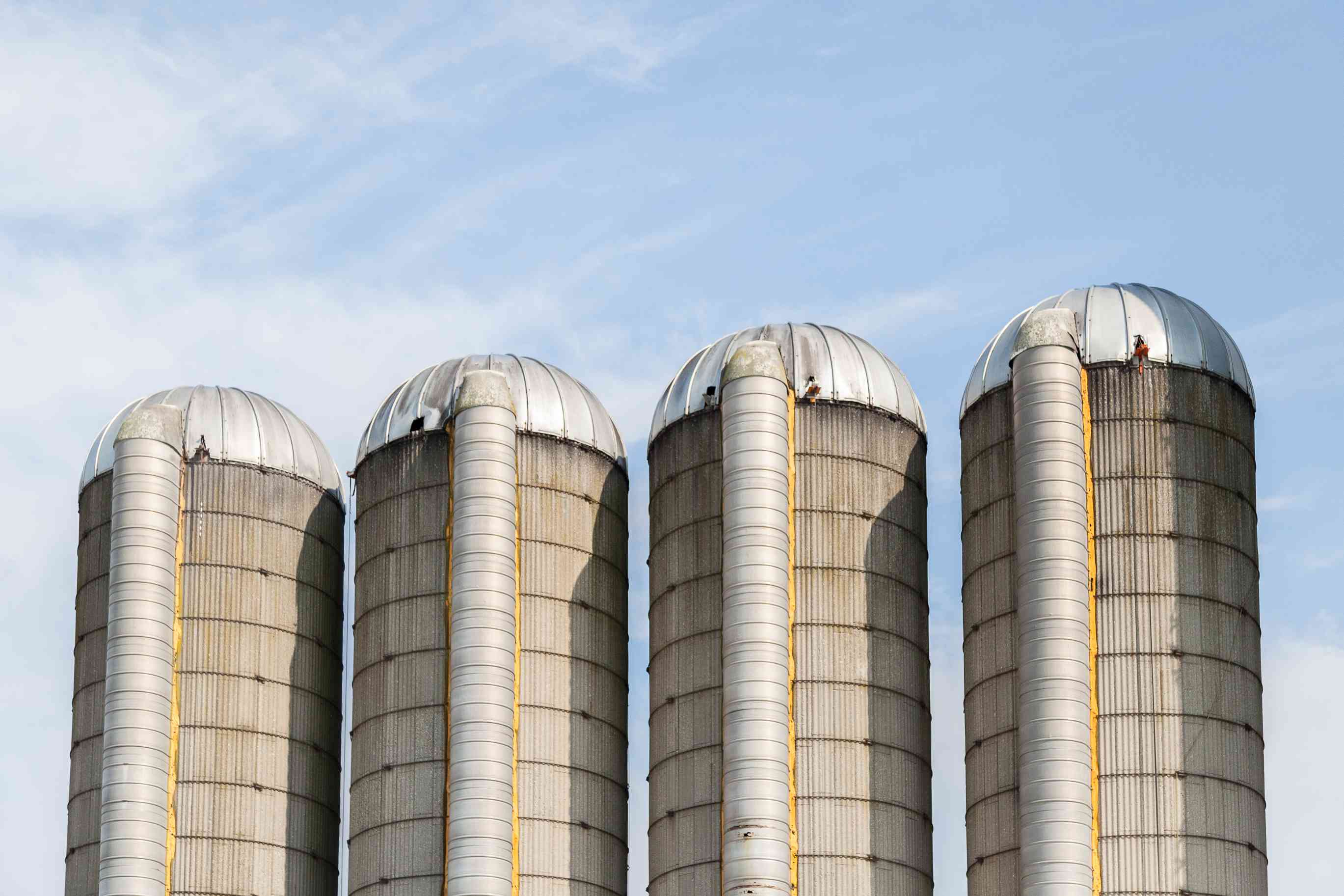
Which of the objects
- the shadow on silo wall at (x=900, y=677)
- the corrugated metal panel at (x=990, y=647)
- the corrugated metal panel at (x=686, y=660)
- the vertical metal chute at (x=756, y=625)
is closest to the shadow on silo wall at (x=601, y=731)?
the corrugated metal panel at (x=686, y=660)

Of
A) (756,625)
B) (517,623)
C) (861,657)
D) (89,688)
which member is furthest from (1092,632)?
(89,688)

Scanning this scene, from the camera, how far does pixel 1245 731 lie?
69062 mm

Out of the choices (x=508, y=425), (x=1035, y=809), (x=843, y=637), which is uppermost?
(x=508, y=425)

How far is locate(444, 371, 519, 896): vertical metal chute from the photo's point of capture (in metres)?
69.4

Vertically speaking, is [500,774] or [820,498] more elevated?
[820,498]

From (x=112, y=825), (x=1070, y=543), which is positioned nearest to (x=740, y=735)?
(x=1070, y=543)

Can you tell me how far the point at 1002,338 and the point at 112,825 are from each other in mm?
26904

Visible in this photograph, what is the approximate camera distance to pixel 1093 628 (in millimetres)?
68688

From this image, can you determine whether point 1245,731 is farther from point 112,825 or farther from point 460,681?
point 112,825

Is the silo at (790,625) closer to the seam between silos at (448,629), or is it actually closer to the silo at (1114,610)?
the silo at (1114,610)

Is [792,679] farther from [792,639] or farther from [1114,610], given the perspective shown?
[1114,610]

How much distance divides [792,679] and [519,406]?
38.9 ft

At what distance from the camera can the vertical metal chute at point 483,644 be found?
69.4 meters

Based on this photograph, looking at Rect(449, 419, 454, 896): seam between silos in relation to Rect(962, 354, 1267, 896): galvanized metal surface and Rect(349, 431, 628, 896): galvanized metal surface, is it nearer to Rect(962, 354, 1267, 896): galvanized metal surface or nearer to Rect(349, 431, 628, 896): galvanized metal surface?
Rect(349, 431, 628, 896): galvanized metal surface
